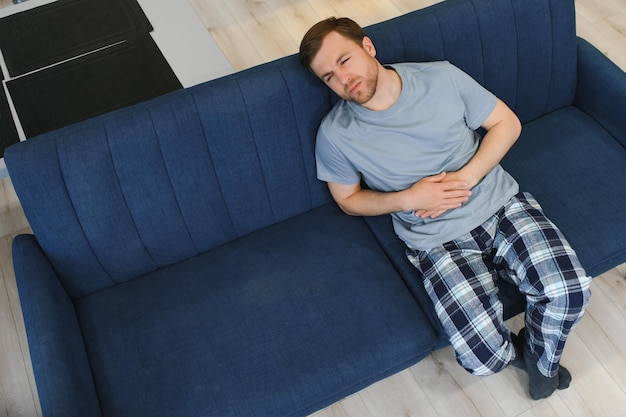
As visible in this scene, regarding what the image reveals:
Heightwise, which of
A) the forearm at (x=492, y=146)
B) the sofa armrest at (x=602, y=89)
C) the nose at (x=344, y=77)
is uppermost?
the nose at (x=344, y=77)

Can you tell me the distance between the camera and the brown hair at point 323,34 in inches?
60.2

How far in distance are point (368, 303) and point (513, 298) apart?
1.41 ft

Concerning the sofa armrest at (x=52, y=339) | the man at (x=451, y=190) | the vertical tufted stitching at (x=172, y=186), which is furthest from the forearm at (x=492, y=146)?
the sofa armrest at (x=52, y=339)

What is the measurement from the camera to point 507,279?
1707 mm

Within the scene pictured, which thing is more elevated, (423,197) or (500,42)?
(500,42)

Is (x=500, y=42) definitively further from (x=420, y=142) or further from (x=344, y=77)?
(x=344, y=77)

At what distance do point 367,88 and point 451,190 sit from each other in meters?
0.37

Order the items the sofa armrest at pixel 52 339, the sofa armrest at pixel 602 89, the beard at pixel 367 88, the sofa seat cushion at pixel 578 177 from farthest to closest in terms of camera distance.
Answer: the sofa armrest at pixel 602 89 → the sofa seat cushion at pixel 578 177 → the beard at pixel 367 88 → the sofa armrest at pixel 52 339

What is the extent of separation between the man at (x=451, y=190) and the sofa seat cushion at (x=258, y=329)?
0.50 ft

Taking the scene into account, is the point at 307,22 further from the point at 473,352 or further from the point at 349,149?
the point at 473,352

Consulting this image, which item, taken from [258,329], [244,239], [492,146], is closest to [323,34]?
[492,146]

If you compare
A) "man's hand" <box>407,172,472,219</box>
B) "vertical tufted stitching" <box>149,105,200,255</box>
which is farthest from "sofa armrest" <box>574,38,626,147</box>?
"vertical tufted stitching" <box>149,105,200,255</box>

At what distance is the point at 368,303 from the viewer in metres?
1.66

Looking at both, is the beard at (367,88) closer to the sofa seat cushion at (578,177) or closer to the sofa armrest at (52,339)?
the sofa seat cushion at (578,177)
